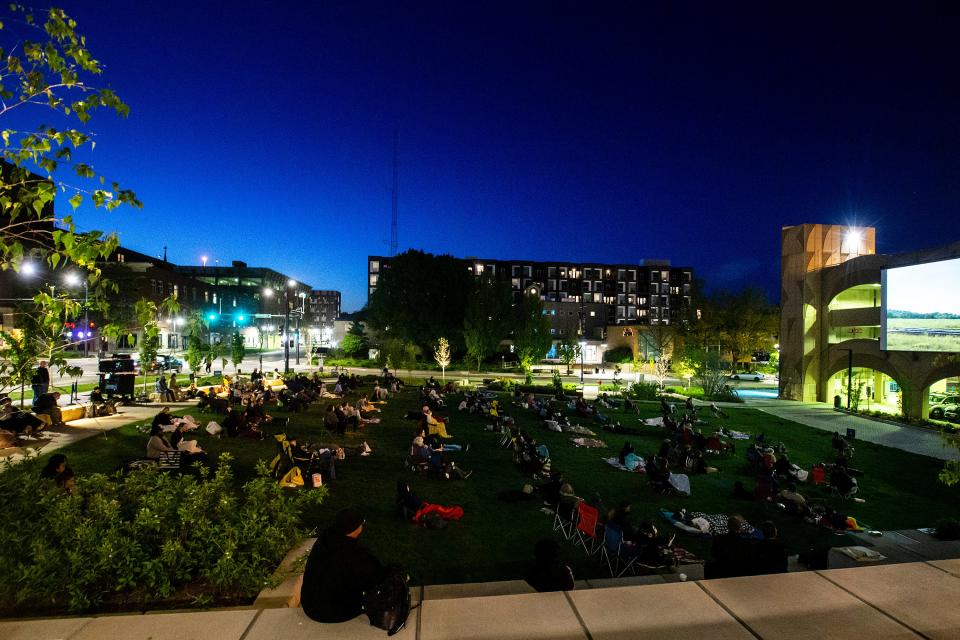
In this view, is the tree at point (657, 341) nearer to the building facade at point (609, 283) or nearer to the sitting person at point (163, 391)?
the building facade at point (609, 283)

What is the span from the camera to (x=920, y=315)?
1021 inches

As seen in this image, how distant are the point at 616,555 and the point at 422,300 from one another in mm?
52912

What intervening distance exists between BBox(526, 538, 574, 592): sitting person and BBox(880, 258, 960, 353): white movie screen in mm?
28575

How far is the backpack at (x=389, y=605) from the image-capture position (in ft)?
14.3

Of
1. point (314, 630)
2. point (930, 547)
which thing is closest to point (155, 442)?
point (314, 630)

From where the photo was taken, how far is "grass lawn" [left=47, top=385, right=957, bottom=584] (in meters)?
8.77

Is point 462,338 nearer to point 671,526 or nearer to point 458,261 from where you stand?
point 458,261

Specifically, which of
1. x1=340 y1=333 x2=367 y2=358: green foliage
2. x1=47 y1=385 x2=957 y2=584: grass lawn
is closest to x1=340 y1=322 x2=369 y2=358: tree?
x1=340 y1=333 x2=367 y2=358: green foliage

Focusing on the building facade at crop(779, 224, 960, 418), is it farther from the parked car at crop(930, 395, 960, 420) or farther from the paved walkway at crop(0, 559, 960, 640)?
the paved walkway at crop(0, 559, 960, 640)

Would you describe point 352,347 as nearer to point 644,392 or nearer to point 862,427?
point 644,392

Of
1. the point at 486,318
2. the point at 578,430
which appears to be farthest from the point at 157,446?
the point at 486,318

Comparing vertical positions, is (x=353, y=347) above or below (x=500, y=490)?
above

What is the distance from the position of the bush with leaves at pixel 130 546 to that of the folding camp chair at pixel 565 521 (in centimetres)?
540

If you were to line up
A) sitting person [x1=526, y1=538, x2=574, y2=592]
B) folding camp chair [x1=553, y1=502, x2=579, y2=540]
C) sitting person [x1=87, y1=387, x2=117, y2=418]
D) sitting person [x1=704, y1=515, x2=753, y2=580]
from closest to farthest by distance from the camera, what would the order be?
sitting person [x1=526, y1=538, x2=574, y2=592] < sitting person [x1=704, y1=515, x2=753, y2=580] < folding camp chair [x1=553, y1=502, x2=579, y2=540] < sitting person [x1=87, y1=387, x2=117, y2=418]
